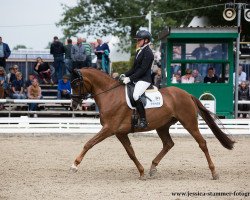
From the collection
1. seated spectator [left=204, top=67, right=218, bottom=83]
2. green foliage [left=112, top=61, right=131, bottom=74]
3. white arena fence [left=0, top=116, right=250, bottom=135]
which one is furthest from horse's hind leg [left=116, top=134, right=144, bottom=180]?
green foliage [left=112, top=61, right=131, bottom=74]

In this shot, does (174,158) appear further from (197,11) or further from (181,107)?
(197,11)

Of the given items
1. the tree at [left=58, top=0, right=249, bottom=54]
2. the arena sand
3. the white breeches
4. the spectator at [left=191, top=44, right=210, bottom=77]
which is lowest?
the arena sand

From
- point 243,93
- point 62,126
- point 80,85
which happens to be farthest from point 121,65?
point 80,85

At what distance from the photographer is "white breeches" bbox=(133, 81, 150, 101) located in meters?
11.5

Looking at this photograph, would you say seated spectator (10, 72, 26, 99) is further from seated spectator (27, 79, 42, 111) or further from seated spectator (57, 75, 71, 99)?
seated spectator (57, 75, 71, 99)

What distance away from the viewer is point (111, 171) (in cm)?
1216

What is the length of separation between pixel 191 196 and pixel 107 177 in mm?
2359

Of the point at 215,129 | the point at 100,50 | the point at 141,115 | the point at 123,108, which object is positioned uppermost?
the point at 100,50

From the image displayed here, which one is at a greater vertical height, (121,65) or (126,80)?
(121,65)

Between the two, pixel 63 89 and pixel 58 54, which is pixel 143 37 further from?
pixel 58 54

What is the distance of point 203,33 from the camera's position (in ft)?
64.2

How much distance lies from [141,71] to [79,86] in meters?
1.07

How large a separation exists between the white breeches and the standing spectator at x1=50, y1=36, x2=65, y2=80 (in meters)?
10.7

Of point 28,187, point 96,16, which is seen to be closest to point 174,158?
point 28,187
